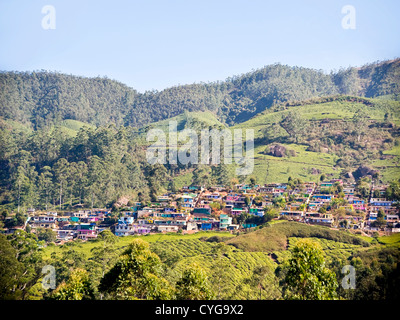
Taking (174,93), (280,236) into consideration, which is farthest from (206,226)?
(174,93)

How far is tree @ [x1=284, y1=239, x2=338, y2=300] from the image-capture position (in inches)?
611

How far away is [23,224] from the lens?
4097 cm

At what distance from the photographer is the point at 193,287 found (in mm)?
16844

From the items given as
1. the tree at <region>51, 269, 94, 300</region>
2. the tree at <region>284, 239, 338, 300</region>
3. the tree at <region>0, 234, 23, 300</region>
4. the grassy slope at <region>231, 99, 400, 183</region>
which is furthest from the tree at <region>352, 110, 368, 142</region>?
the tree at <region>51, 269, 94, 300</region>

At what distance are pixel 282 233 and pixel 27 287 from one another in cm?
1788

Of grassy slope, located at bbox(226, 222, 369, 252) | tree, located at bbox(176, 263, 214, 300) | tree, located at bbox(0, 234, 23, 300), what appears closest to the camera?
tree, located at bbox(176, 263, 214, 300)

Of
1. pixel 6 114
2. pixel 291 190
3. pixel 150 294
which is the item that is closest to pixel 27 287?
pixel 150 294

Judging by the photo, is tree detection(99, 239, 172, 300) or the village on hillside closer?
tree detection(99, 239, 172, 300)

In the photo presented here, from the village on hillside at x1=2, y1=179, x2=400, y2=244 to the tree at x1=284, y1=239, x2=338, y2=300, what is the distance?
20.9 metres

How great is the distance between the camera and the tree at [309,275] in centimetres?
1553

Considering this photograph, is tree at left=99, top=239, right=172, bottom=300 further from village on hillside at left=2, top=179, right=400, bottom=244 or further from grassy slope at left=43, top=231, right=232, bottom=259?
village on hillside at left=2, top=179, right=400, bottom=244
